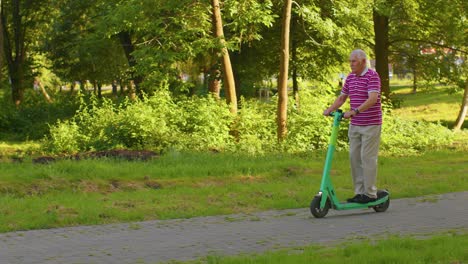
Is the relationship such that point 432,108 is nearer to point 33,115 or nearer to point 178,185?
point 33,115

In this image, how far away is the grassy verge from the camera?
9586 mm

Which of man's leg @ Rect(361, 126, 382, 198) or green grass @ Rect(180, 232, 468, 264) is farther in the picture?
man's leg @ Rect(361, 126, 382, 198)

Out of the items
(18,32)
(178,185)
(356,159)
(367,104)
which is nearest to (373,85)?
(367,104)

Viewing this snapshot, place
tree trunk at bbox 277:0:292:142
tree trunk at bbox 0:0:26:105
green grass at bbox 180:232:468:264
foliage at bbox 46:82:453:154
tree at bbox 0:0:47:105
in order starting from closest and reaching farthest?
green grass at bbox 180:232:468:264 < foliage at bbox 46:82:453:154 < tree trunk at bbox 277:0:292:142 < tree at bbox 0:0:47:105 < tree trunk at bbox 0:0:26:105

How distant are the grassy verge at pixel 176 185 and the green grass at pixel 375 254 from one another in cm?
278

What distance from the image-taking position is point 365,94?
9.76 meters

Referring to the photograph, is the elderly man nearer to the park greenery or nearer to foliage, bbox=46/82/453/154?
foliage, bbox=46/82/453/154

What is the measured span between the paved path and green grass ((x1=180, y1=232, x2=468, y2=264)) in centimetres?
47

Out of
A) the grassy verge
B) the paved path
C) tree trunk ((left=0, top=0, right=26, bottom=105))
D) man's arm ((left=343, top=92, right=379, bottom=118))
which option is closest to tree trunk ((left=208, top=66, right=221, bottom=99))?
the grassy verge

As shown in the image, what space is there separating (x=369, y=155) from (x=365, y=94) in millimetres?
739

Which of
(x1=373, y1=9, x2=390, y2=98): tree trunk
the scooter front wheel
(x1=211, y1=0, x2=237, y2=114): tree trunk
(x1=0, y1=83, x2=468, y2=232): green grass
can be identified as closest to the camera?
the scooter front wheel

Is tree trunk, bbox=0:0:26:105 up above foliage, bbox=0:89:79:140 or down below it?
above

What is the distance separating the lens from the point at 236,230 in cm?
851

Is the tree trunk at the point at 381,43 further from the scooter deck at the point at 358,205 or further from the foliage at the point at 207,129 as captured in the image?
the scooter deck at the point at 358,205
